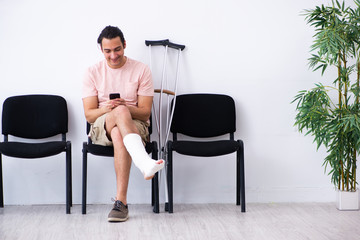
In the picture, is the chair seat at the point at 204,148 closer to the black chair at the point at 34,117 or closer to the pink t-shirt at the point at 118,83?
the pink t-shirt at the point at 118,83

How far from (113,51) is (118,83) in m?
0.24

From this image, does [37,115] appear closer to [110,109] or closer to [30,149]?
[30,149]

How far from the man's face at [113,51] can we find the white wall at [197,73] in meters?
0.32

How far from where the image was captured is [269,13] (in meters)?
3.51

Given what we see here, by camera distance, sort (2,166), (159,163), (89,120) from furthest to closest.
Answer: (2,166) → (89,120) → (159,163)

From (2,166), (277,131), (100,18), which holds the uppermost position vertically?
(100,18)

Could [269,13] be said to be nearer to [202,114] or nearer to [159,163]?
[202,114]

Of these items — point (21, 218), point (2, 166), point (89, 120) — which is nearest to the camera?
point (21, 218)

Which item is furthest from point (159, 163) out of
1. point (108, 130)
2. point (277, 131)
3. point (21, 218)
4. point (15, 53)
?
point (15, 53)

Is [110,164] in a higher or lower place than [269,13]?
lower

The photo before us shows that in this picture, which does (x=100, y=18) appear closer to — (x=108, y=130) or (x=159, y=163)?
(x=108, y=130)

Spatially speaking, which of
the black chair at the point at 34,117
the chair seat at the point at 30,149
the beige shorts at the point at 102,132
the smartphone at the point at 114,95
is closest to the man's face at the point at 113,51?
the smartphone at the point at 114,95

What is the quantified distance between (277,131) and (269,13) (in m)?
0.95

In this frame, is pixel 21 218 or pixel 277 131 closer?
pixel 21 218
